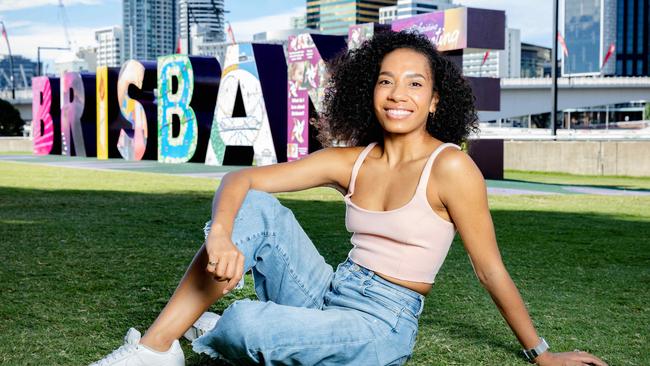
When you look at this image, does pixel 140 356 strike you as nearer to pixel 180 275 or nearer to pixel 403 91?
pixel 403 91

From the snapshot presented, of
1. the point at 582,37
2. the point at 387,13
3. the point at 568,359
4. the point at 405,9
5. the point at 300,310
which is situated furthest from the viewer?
the point at 582,37

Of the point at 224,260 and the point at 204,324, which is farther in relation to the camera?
the point at 204,324

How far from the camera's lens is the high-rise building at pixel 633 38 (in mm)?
138000

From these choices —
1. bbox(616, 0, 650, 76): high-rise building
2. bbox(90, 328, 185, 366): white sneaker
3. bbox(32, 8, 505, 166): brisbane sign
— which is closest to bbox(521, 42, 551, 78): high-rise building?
bbox(616, 0, 650, 76): high-rise building

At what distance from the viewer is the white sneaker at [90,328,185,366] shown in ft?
9.07

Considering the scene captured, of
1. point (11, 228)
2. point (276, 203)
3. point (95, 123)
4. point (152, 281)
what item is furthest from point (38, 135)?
point (276, 203)

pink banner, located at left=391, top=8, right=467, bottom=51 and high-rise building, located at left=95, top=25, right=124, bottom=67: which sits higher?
high-rise building, located at left=95, top=25, right=124, bottom=67

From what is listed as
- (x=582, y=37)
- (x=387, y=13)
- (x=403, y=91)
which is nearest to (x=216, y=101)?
(x=403, y=91)

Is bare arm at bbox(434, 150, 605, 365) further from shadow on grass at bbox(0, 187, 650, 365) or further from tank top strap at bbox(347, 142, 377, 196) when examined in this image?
shadow on grass at bbox(0, 187, 650, 365)

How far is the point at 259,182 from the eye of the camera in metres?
3.15

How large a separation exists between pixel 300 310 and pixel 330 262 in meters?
3.28

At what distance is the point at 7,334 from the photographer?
3.81 m

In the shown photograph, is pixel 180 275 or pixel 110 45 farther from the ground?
pixel 110 45

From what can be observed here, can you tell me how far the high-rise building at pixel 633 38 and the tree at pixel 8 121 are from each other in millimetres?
108478
